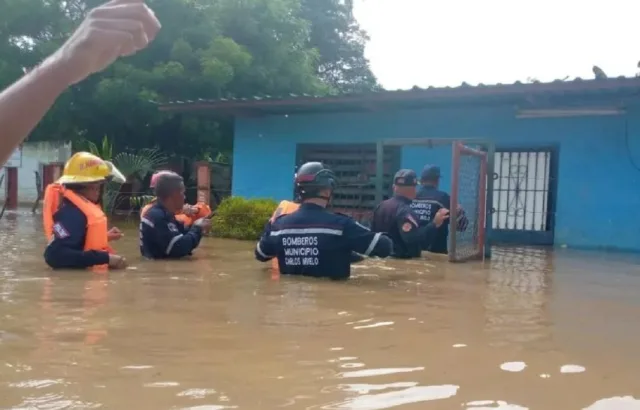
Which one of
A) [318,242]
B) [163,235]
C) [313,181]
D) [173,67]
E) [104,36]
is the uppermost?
[173,67]

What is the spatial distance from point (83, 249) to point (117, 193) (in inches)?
437

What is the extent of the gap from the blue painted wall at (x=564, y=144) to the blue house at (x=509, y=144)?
0.05 feet

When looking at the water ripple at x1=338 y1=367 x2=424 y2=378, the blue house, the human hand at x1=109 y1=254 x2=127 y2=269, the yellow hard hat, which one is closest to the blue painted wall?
the blue house

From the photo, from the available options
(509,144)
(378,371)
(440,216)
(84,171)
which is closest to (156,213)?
(84,171)

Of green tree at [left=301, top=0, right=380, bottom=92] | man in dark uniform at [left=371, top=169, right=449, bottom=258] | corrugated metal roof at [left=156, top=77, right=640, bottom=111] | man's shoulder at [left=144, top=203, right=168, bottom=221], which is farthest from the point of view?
green tree at [left=301, top=0, right=380, bottom=92]

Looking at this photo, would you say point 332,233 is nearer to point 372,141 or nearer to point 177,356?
point 177,356

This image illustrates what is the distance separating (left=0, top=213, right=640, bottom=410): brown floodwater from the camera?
3141 millimetres

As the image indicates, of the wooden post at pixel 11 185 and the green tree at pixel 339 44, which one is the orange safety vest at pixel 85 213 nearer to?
the wooden post at pixel 11 185

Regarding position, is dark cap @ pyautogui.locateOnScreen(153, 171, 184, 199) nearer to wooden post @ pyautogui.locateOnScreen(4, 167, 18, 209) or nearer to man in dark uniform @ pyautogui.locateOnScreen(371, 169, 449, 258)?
man in dark uniform @ pyautogui.locateOnScreen(371, 169, 449, 258)

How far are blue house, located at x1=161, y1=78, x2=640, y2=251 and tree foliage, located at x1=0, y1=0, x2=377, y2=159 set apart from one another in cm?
286

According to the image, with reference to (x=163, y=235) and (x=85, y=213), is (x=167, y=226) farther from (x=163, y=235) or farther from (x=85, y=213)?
(x=85, y=213)

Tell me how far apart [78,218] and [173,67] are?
39.8ft

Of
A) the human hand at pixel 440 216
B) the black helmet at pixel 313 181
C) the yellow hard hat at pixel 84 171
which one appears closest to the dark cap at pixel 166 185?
the yellow hard hat at pixel 84 171

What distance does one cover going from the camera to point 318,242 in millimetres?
6398
